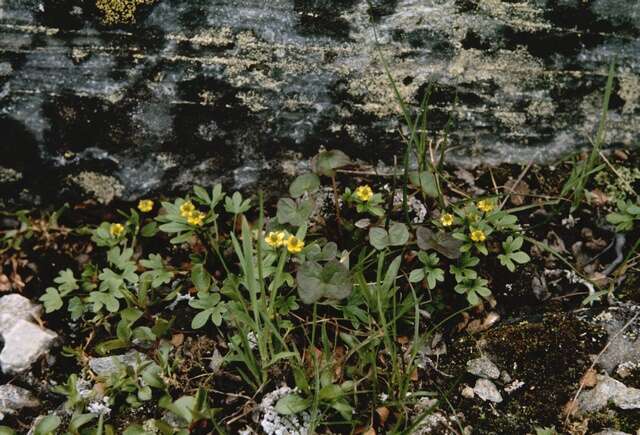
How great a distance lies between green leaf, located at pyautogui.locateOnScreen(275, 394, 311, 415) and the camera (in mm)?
2076

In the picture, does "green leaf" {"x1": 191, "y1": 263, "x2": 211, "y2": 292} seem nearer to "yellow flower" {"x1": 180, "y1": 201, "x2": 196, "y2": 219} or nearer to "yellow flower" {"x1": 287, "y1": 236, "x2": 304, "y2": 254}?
"yellow flower" {"x1": 180, "y1": 201, "x2": 196, "y2": 219}

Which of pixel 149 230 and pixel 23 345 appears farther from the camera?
pixel 149 230

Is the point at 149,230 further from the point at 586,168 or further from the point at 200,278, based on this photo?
the point at 586,168

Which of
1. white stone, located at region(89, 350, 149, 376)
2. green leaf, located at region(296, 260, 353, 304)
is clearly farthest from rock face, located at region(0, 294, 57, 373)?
green leaf, located at region(296, 260, 353, 304)

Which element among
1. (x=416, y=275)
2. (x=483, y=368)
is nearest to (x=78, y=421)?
(x=416, y=275)

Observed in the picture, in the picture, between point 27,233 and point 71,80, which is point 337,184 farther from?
point 27,233

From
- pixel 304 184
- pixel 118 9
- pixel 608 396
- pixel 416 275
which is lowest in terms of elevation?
pixel 608 396

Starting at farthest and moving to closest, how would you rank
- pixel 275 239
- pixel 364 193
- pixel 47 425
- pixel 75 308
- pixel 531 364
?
pixel 364 193 < pixel 75 308 < pixel 275 239 < pixel 531 364 < pixel 47 425

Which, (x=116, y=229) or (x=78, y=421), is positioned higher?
(x=116, y=229)

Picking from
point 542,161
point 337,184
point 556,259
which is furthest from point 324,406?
point 542,161

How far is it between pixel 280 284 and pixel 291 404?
468mm

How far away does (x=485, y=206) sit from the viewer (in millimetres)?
2531

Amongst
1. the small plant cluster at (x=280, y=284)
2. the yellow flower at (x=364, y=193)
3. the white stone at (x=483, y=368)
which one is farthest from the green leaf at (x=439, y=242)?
the white stone at (x=483, y=368)

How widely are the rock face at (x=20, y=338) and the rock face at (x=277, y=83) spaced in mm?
586
